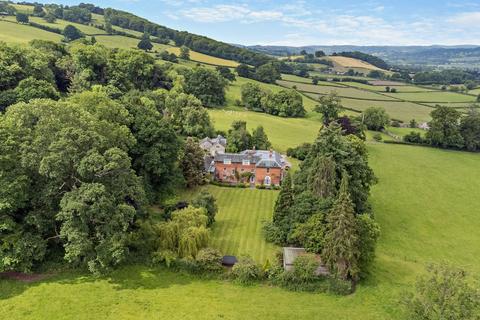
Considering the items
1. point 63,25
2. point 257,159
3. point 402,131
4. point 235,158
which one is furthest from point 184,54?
point 257,159

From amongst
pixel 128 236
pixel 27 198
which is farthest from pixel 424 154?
pixel 27 198

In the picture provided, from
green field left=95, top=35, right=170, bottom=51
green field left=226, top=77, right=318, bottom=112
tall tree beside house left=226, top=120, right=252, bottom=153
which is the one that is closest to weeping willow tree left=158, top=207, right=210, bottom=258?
tall tree beside house left=226, top=120, right=252, bottom=153

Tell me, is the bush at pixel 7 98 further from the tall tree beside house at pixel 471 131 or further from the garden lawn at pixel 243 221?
the tall tree beside house at pixel 471 131

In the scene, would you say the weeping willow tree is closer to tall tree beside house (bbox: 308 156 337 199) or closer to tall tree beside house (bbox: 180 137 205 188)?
tall tree beside house (bbox: 308 156 337 199)

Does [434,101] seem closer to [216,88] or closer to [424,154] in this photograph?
[424,154]

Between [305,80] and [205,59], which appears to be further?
[305,80]

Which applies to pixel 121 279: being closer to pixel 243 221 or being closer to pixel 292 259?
pixel 292 259

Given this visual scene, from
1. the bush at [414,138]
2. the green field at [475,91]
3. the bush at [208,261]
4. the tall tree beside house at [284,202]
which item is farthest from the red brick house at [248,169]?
the green field at [475,91]
